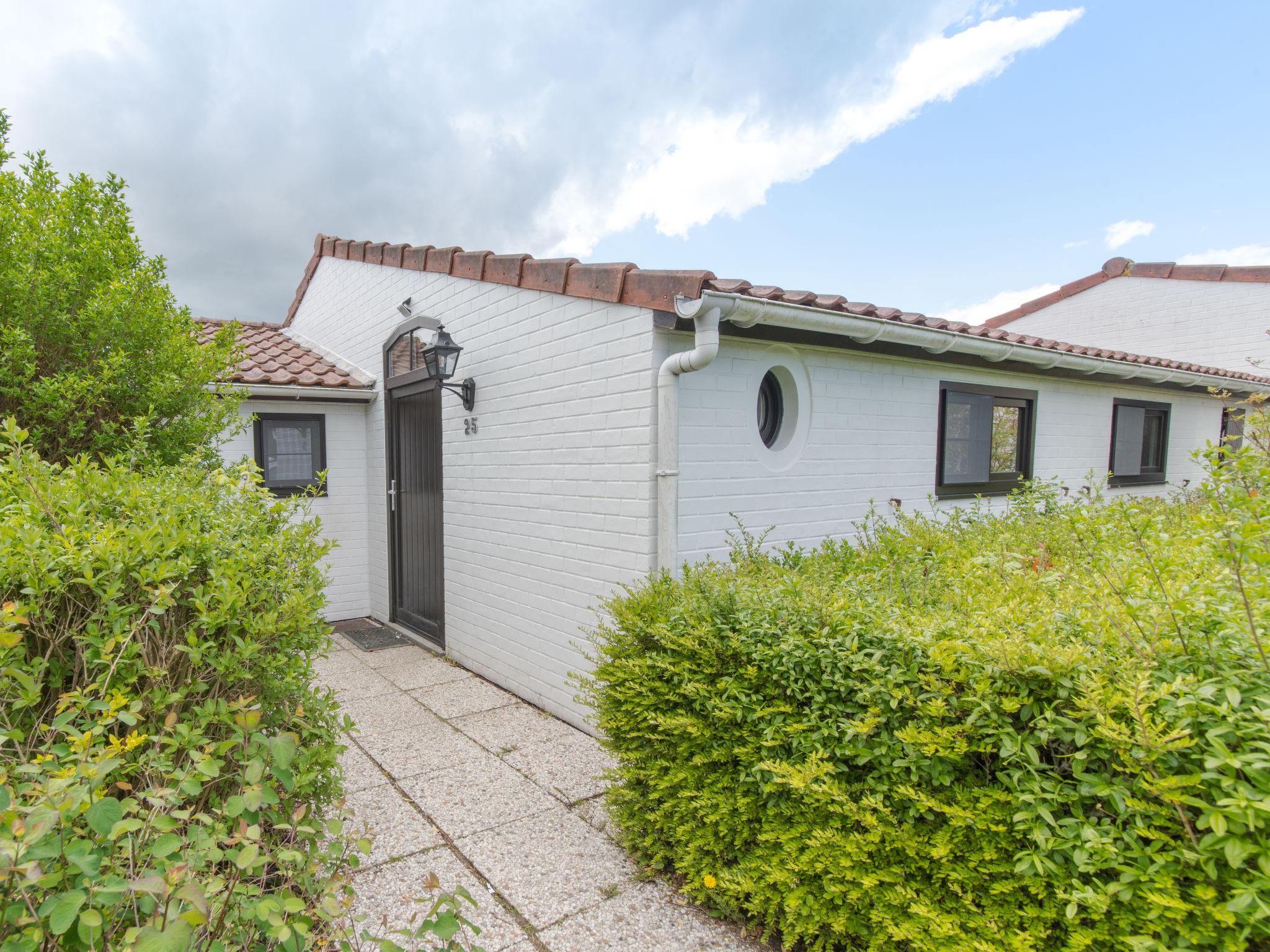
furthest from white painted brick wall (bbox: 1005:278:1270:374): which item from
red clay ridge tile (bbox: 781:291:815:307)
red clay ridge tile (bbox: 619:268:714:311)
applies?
red clay ridge tile (bbox: 619:268:714:311)

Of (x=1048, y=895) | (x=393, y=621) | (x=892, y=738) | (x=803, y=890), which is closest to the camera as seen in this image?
(x=1048, y=895)

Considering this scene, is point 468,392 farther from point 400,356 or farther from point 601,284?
point 601,284

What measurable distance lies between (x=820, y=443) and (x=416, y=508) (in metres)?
4.07

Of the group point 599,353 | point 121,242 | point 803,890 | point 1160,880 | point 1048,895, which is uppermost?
point 121,242

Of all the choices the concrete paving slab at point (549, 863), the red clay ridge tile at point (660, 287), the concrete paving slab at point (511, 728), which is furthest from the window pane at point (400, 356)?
the concrete paving slab at point (549, 863)

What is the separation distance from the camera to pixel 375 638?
6.39 meters

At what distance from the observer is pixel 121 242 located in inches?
141

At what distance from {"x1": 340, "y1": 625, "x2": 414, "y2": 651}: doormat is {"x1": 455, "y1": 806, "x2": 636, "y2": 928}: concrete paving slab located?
360 centimetres

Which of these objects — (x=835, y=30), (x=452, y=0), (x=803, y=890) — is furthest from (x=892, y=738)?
(x=452, y=0)

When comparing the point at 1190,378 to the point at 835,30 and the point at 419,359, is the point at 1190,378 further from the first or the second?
the point at 419,359

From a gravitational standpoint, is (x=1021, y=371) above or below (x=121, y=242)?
below

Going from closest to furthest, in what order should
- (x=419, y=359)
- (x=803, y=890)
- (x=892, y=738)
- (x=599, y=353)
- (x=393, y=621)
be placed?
(x=892, y=738), (x=803, y=890), (x=599, y=353), (x=419, y=359), (x=393, y=621)

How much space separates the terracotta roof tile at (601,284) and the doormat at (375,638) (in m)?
2.71

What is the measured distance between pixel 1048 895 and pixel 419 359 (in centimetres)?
596
